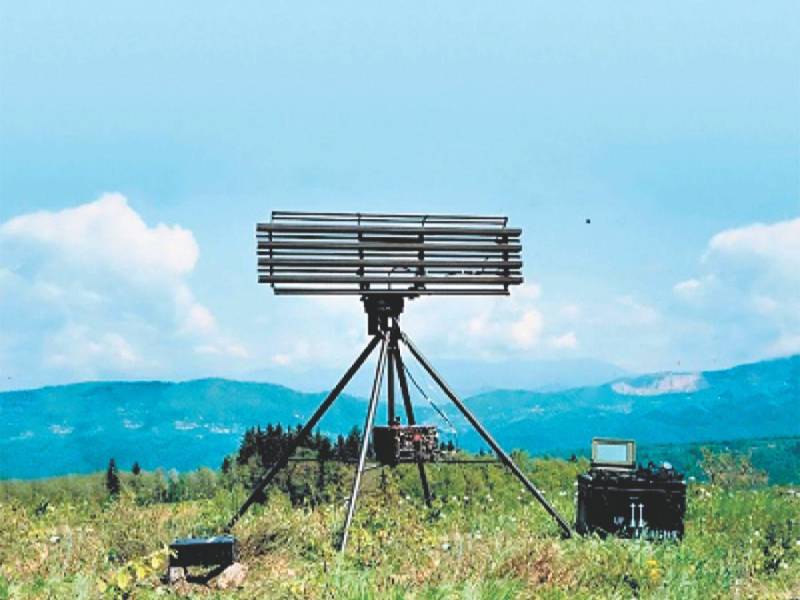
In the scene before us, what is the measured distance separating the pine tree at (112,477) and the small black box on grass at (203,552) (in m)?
9.37

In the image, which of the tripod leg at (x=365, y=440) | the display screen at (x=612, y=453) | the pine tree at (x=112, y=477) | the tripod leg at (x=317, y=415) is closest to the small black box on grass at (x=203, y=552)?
the tripod leg at (x=365, y=440)

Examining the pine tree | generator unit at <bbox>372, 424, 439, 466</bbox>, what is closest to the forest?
generator unit at <bbox>372, 424, 439, 466</bbox>

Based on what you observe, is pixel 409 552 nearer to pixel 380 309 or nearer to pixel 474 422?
pixel 474 422

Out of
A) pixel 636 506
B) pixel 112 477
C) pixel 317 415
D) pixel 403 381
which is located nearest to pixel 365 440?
pixel 317 415

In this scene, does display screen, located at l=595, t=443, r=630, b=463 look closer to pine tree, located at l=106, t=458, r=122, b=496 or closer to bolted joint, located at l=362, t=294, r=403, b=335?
bolted joint, located at l=362, t=294, r=403, b=335

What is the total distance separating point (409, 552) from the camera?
10.6m

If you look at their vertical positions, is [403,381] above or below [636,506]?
above

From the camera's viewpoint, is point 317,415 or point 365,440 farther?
point 317,415

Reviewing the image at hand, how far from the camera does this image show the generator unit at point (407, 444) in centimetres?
1261

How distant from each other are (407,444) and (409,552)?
2.22m

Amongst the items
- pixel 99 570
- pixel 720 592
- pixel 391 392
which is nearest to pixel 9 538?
pixel 99 570

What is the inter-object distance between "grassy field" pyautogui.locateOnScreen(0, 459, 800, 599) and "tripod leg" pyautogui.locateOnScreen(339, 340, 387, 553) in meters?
0.32

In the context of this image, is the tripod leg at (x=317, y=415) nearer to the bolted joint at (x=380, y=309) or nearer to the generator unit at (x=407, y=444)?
the bolted joint at (x=380, y=309)

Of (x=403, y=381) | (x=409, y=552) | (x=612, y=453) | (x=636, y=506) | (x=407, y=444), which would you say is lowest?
(x=409, y=552)
